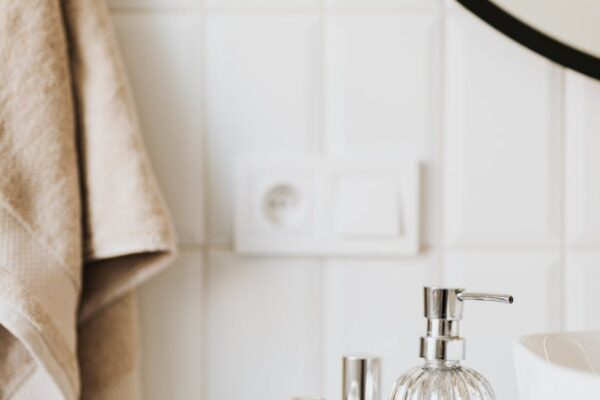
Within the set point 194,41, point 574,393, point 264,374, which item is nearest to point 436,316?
point 574,393

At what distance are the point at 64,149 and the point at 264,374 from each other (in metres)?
0.29

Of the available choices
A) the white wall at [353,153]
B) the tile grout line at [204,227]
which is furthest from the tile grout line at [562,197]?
the tile grout line at [204,227]

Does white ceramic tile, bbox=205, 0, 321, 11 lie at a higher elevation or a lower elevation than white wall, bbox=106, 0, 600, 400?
higher

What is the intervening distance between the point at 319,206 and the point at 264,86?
0.13m

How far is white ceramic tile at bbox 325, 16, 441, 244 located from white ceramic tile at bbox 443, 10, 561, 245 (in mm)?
18

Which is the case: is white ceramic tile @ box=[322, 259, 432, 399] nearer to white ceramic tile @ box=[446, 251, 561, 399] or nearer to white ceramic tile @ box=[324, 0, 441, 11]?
white ceramic tile @ box=[446, 251, 561, 399]

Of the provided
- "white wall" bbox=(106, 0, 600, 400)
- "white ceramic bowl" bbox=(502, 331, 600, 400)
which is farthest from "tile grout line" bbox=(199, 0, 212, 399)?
"white ceramic bowl" bbox=(502, 331, 600, 400)

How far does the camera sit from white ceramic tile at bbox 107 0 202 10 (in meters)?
0.81

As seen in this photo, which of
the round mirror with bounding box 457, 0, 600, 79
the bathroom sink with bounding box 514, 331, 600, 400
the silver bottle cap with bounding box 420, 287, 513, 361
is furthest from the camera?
the round mirror with bounding box 457, 0, 600, 79

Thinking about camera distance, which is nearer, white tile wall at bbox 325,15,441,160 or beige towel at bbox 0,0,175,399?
beige towel at bbox 0,0,175,399

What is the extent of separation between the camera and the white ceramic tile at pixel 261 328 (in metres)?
0.81

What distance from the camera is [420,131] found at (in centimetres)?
81

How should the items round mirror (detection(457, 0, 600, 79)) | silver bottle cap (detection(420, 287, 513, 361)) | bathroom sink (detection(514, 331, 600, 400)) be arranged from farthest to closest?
round mirror (detection(457, 0, 600, 79)) → silver bottle cap (detection(420, 287, 513, 361)) → bathroom sink (detection(514, 331, 600, 400))

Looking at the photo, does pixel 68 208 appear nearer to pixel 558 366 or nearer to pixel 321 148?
pixel 321 148
